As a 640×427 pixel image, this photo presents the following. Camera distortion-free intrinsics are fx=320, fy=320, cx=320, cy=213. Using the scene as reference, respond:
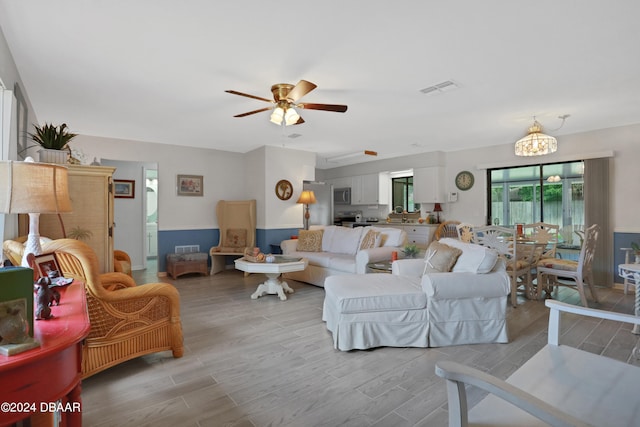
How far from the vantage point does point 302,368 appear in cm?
239

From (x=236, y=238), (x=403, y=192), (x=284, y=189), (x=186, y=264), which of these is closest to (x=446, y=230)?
(x=403, y=192)

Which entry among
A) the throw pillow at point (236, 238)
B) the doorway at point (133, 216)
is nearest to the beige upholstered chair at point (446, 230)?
the throw pillow at point (236, 238)

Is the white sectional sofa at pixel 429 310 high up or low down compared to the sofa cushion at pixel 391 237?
down

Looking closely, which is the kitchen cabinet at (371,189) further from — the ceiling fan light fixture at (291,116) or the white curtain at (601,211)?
the ceiling fan light fixture at (291,116)

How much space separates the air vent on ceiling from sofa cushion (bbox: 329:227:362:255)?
2.57 m

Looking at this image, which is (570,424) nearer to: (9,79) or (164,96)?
(9,79)

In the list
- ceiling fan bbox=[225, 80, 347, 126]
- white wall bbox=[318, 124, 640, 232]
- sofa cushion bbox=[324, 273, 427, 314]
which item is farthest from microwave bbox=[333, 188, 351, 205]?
sofa cushion bbox=[324, 273, 427, 314]

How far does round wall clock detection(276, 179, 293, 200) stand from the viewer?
20.6ft

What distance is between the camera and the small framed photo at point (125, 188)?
6.46 metres

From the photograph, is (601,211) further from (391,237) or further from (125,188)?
(125,188)

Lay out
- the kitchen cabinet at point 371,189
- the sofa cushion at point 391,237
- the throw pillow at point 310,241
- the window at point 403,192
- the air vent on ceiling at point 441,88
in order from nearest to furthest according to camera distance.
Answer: the air vent on ceiling at point 441,88, the sofa cushion at point 391,237, the throw pillow at point 310,241, the kitchen cabinet at point 371,189, the window at point 403,192

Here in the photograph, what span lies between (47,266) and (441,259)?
9.61 ft

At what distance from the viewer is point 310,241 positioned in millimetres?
5602

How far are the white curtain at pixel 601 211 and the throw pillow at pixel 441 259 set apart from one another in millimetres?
Result: 3462
